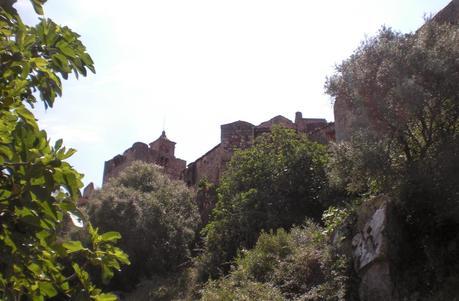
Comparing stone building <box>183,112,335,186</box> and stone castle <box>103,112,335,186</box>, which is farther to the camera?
stone building <box>183,112,335,186</box>

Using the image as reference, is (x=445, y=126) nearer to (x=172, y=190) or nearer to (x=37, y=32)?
(x=37, y=32)

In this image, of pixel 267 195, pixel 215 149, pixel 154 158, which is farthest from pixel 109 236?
pixel 154 158

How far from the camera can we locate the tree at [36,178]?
2822 mm

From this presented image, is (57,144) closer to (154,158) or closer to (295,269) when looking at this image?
(295,269)

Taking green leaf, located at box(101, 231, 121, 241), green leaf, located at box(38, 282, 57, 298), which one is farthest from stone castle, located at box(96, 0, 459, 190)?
green leaf, located at box(38, 282, 57, 298)

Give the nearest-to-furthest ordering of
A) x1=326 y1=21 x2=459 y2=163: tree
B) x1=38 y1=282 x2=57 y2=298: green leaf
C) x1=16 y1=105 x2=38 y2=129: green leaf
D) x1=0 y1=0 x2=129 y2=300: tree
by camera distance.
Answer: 1. x1=0 y1=0 x2=129 y2=300: tree
2. x1=16 y1=105 x2=38 y2=129: green leaf
3. x1=38 y1=282 x2=57 y2=298: green leaf
4. x1=326 y1=21 x2=459 y2=163: tree

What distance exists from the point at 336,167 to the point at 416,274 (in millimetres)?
3361

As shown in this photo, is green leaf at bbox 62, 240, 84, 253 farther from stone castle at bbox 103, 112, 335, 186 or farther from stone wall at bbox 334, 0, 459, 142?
stone castle at bbox 103, 112, 335, 186

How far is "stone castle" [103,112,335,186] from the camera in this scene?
29141mm

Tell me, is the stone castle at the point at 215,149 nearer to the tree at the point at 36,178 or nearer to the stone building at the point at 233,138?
the stone building at the point at 233,138

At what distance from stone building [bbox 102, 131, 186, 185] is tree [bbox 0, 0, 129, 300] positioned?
35418 millimetres

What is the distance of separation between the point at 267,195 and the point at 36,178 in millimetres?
16900

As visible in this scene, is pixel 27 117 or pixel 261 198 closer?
pixel 27 117

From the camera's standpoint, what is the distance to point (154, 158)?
3959 centimetres
